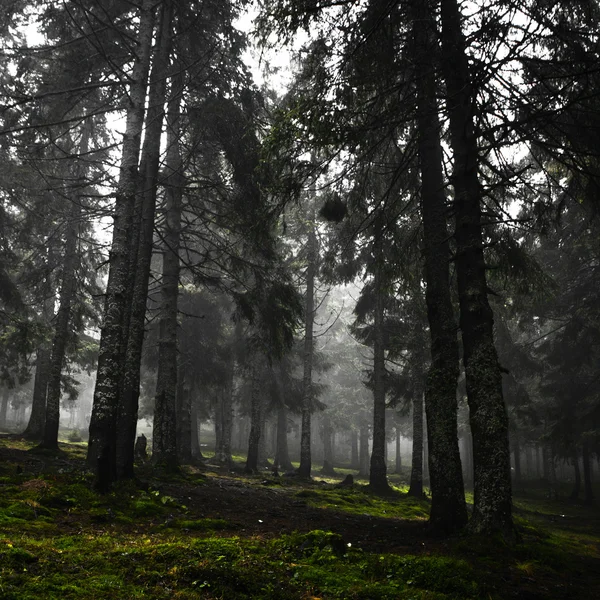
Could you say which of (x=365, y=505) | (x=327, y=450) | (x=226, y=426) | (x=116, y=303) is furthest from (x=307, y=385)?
(x=327, y=450)

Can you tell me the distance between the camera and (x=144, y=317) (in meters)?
11.4

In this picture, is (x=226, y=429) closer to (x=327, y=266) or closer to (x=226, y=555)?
(x=327, y=266)

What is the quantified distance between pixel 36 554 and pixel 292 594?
8.01ft

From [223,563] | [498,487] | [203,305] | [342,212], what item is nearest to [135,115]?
[342,212]

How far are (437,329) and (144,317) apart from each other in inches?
288

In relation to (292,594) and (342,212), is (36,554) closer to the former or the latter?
(292,594)

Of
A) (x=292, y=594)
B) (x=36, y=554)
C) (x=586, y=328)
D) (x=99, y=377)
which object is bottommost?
(x=292, y=594)

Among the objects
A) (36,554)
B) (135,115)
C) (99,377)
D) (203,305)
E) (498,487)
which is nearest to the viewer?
(36,554)

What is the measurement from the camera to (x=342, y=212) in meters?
10.2

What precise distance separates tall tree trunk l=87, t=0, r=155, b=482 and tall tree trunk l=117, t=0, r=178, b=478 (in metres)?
0.54

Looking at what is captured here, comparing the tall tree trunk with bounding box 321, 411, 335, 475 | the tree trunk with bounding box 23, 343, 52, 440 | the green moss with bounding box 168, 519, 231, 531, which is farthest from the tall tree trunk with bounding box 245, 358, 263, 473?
the tall tree trunk with bounding box 321, 411, 335, 475

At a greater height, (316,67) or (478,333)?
(316,67)

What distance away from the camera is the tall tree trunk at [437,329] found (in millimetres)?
7605

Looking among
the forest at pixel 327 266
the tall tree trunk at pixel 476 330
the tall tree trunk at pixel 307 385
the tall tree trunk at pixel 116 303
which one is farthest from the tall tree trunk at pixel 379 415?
the tall tree trunk at pixel 116 303
